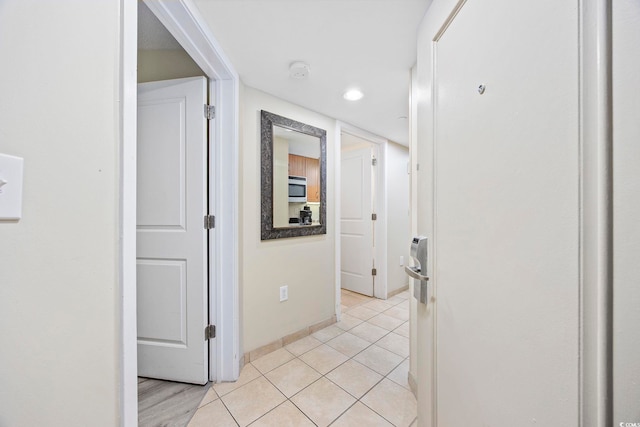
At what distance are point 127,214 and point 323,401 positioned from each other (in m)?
1.47

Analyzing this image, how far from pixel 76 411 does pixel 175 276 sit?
1078 mm

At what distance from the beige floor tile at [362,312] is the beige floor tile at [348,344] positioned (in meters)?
0.44

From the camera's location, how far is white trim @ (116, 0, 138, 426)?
64 cm

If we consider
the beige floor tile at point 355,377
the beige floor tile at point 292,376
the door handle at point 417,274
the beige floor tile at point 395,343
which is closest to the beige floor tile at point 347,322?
the beige floor tile at point 395,343

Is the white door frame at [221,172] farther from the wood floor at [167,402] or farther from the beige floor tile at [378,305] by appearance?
the beige floor tile at [378,305]

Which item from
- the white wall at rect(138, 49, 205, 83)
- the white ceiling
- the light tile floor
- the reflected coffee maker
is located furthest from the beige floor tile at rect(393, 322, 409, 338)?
the white wall at rect(138, 49, 205, 83)

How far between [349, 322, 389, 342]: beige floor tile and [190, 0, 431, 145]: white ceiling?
217cm

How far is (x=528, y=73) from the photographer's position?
458 mm

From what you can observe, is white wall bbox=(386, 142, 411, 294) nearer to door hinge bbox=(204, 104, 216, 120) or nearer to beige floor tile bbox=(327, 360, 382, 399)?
beige floor tile bbox=(327, 360, 382, 399)

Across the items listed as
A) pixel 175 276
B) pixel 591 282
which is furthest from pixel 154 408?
pixel 591 282

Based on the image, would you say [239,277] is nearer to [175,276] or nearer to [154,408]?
[175,276]

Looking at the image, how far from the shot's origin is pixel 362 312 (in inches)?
106

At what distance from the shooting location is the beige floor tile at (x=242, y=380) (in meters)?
1.47

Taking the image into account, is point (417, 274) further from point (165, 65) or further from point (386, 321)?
point (165, 65)
